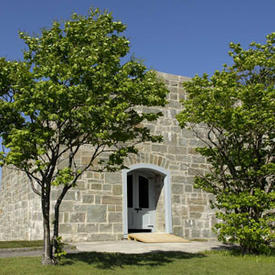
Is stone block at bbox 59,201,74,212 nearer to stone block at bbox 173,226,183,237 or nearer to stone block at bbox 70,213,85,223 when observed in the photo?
stone block at bbox 70,213,85,223

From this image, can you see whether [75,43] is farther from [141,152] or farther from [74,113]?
[141,152]

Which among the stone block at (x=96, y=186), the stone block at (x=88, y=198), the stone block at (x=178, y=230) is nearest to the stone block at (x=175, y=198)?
the stone block at (x=178, y=230)

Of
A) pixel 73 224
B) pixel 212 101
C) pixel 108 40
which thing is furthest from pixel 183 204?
pixel 108 40

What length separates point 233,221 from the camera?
8219 mm

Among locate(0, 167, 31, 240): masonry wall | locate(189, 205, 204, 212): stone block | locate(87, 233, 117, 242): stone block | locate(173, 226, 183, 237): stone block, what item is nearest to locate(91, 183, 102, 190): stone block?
locate(87, 233, 117, 242): stone block

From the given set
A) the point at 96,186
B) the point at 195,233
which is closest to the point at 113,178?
the point at 96,186

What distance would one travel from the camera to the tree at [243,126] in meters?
Result: 8.05

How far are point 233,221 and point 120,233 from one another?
4143mm

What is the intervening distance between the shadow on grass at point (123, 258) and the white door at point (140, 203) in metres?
3.75

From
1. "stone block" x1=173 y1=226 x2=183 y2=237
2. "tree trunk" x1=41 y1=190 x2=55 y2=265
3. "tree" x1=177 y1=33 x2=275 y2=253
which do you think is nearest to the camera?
"tree trunk" x1=41 y1=190 x2=55 y2=265

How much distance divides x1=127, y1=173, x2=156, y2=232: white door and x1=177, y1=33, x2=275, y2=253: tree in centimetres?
377

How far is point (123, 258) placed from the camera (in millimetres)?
7785

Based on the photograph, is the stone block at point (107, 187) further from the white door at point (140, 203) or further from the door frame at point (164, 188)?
the white door at point (140, 203)

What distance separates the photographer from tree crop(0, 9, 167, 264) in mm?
6215
